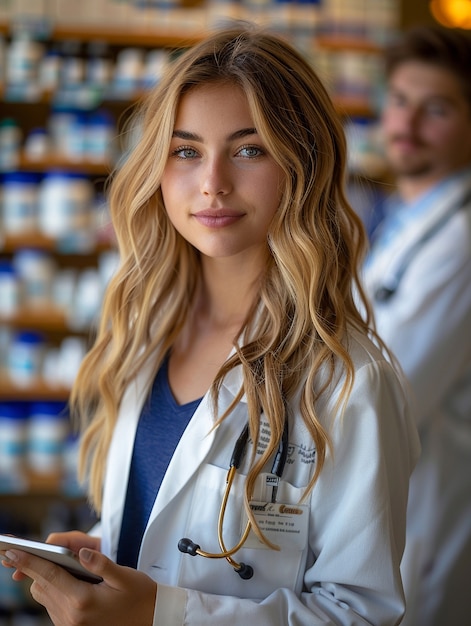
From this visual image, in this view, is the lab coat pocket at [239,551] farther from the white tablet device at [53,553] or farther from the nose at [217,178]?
the nose at [217,178]

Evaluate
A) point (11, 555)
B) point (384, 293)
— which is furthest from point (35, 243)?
point (11, 555)

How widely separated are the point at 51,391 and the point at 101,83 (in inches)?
50.1

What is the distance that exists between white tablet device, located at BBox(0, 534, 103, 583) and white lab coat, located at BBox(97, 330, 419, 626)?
124 millimetres

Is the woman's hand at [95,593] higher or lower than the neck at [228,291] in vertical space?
lower

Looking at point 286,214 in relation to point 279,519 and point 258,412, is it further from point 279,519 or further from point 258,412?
point 279,519

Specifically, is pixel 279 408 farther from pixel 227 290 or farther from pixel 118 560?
pixel 118 560

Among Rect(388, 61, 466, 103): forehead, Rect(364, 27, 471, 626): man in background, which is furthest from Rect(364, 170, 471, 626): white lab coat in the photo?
Rect(388, 61, 466, 103): forehead

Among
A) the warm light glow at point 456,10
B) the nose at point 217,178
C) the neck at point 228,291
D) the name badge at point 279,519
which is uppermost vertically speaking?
the warm light glow at point 456,10

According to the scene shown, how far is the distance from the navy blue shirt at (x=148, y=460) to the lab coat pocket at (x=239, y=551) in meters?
0.13

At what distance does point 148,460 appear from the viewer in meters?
1.42

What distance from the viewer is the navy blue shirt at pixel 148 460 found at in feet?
4.56

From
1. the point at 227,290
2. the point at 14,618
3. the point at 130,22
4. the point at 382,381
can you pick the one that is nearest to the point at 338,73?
the point at 130,22

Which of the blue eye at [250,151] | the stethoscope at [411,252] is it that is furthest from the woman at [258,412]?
the stethoscope at [411,252]

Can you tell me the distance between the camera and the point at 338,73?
11.3 feet
